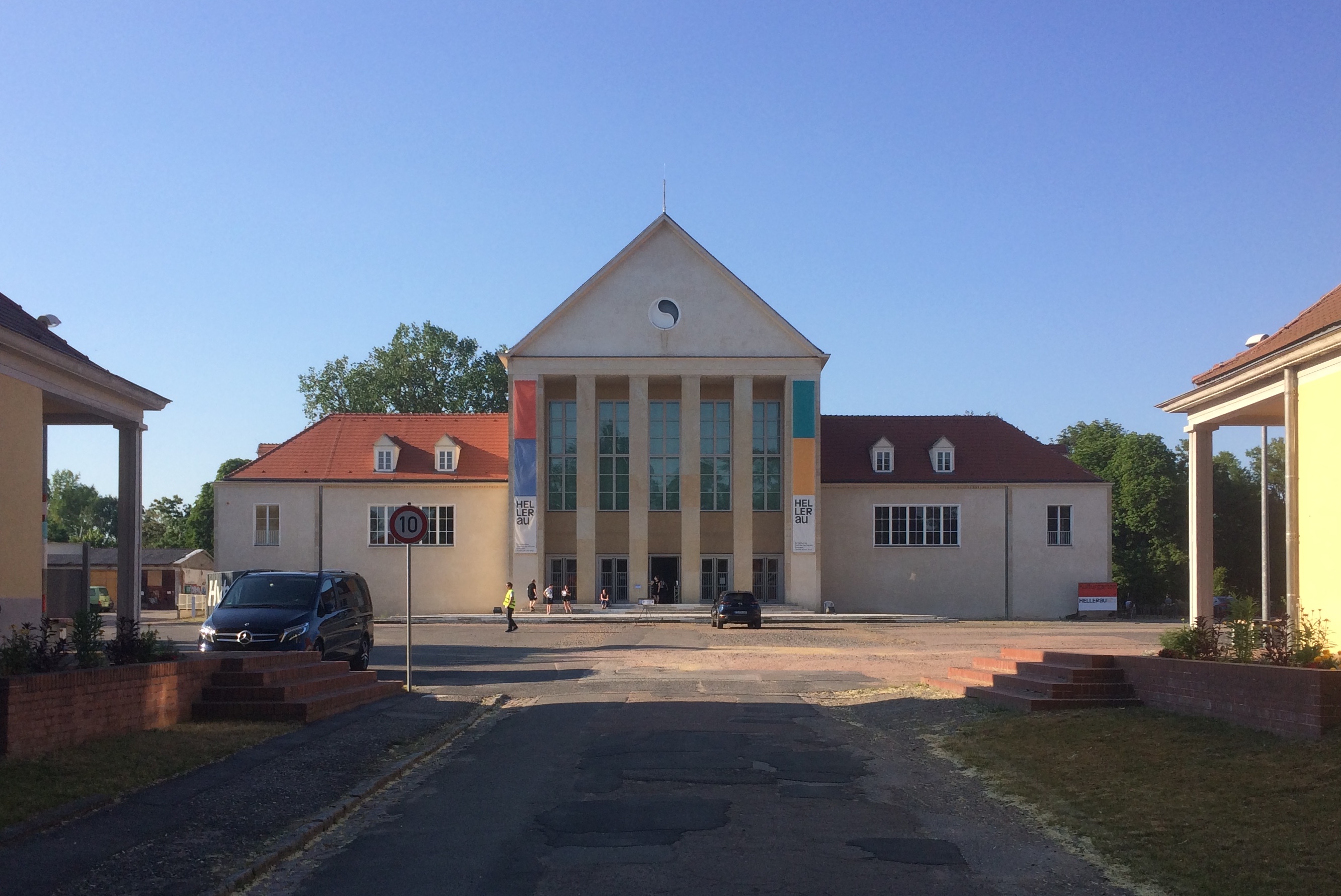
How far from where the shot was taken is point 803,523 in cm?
5175

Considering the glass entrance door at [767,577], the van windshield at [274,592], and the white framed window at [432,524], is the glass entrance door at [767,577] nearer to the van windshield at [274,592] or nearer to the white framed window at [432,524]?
the white framed window at [432,524]

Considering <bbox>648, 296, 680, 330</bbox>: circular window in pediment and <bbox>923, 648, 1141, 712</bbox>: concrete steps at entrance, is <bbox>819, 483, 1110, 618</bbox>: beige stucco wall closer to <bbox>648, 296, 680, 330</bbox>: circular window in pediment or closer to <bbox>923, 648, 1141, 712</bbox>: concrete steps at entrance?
<bbox>648, 296, 680, 330</bbox>: circular window in pediment

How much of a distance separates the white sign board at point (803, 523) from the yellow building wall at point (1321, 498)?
34219 mm

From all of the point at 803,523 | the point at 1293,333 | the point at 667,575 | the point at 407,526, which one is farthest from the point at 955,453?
the point at 407,526

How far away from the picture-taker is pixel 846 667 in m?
25.6

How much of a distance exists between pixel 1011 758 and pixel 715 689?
9004 mm

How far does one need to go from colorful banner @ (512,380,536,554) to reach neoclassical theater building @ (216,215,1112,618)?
0.09 meters

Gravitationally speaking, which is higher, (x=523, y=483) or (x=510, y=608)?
(x=523, y=483)

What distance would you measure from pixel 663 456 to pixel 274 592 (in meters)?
33.2

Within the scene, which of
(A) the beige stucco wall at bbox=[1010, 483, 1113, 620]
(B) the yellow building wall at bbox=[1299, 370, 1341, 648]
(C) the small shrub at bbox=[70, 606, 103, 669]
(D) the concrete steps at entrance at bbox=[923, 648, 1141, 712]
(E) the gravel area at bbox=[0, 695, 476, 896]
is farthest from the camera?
(A) the beige stucco wall at bbox=[1010, 483, 1113, 620]

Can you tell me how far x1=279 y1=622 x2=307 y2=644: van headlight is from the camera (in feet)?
61.3

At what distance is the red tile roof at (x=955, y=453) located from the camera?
54469 millimetres

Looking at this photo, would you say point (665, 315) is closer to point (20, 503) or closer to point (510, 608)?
point (510, 608)

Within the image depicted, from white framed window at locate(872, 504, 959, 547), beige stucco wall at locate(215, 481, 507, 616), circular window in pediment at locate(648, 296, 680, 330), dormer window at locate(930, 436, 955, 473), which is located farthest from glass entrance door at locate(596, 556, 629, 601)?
dormer window at locate(930, 436, 955, 473)
